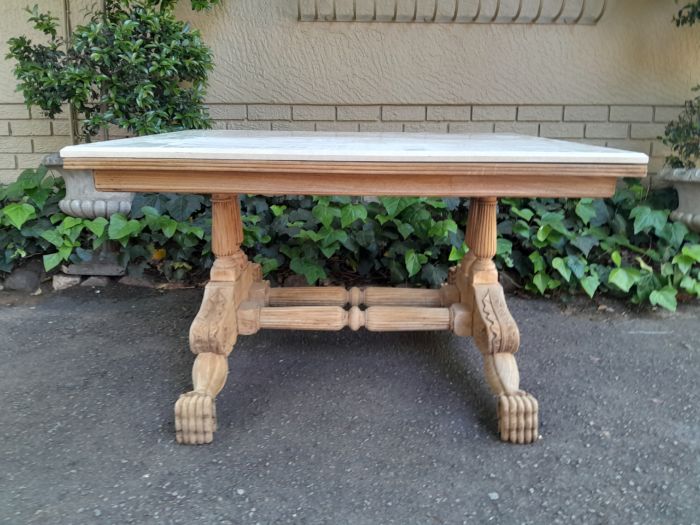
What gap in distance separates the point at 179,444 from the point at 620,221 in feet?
8.24

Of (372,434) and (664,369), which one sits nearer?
(372,434)

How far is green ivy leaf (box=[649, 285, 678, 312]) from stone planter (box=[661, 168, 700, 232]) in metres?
0.49

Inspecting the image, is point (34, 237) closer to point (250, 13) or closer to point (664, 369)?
point (250, 13)

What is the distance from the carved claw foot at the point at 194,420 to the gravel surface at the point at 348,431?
0.03 m

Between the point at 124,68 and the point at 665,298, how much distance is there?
2.85 metres

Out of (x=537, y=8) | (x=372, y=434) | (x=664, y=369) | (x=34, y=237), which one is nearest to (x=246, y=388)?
(x=372, y=434)

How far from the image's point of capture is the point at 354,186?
4.66ft

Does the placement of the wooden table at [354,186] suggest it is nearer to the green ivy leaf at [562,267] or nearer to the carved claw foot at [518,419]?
→ the carved claw foot at [518,419]

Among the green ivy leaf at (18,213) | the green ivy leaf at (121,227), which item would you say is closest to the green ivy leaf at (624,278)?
the green ivy leaf at (121,227)

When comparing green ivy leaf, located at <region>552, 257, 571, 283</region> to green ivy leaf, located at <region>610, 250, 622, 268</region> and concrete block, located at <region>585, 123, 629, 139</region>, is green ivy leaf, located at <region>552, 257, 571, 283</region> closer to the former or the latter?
green ivy leaf, located at <region>610, 250, 622, 268</region>

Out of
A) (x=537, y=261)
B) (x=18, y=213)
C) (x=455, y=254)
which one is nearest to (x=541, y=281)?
(x=537, y=261)

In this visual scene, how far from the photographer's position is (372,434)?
1.63m

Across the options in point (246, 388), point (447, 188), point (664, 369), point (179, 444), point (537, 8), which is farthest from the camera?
point (537, 8)

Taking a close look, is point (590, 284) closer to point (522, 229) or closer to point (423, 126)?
point (522, 229)
